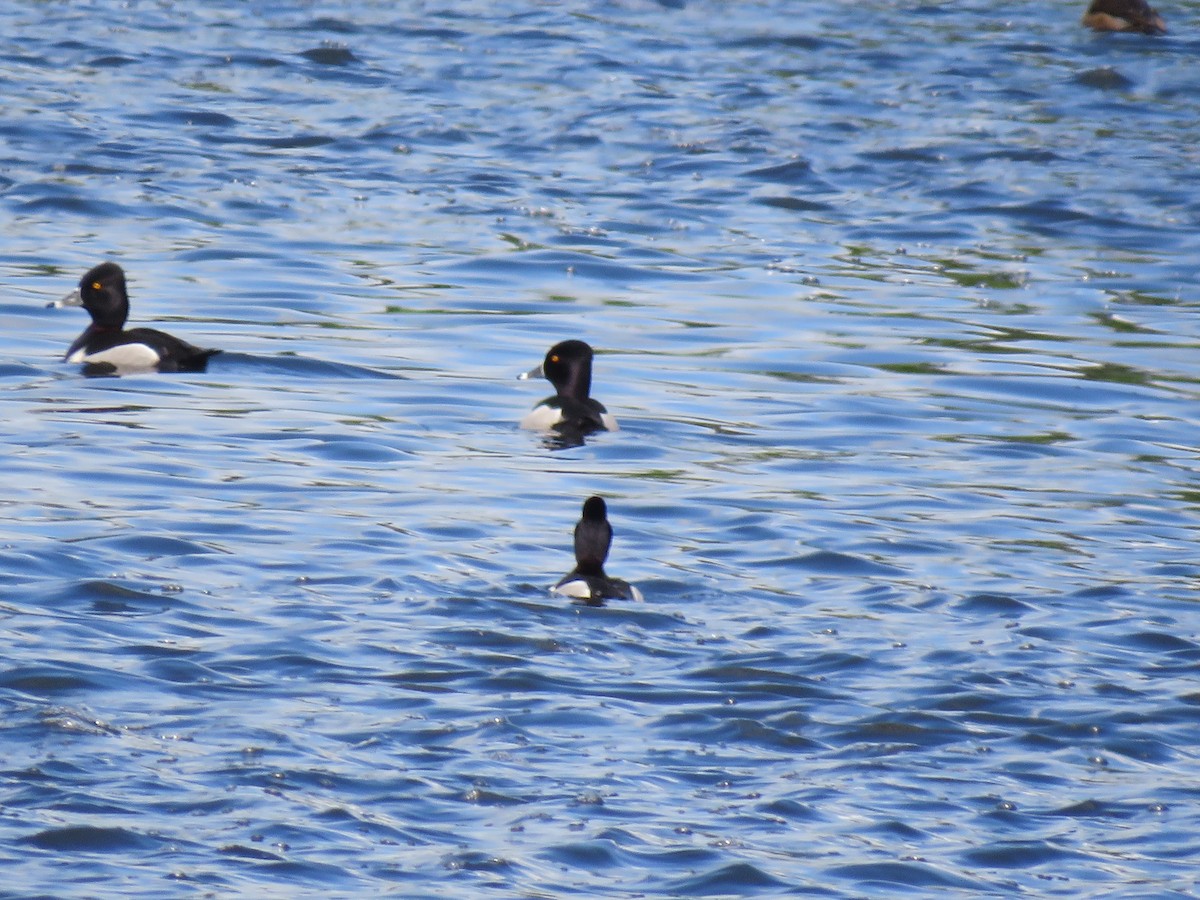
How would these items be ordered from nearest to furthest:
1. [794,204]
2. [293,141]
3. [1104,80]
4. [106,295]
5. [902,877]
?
[902,877]
[106,295]
[794,204]
[293,141]
[1104,80]

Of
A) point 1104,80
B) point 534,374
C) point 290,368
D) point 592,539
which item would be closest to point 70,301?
point 290,368

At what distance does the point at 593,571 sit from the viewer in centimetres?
1029

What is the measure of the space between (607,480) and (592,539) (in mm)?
3096

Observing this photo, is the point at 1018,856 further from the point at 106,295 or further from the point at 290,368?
the point at 106,295

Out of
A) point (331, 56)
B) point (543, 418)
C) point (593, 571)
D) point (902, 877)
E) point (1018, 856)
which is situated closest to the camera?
point (902, 877)

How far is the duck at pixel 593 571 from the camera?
1012cm

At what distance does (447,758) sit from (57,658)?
6.21 feet

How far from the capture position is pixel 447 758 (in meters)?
8.12

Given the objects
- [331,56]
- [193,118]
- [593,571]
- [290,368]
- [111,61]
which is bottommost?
[593,571]

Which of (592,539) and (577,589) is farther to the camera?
(592,539)

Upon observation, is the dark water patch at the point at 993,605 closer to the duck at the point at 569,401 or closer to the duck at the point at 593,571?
the duck at the point at 593,571

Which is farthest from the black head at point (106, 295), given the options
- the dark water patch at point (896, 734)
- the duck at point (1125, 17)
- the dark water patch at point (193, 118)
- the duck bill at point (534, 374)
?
the duck at point (1125, 17)

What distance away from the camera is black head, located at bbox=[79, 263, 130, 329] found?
16188 mm

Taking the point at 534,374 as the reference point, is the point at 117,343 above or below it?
above
